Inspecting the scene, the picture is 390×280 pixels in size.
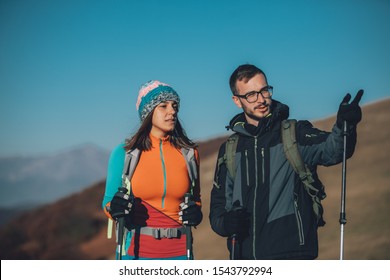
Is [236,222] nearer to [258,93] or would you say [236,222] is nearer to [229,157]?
[229,157]

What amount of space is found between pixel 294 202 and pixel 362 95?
0.90m

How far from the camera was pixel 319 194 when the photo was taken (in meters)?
4.28

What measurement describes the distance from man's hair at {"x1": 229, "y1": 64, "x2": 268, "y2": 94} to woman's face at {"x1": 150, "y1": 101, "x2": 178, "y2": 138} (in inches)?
18.9

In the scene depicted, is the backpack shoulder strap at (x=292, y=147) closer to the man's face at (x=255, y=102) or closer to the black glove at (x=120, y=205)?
the man's face at (x=255, y=102)

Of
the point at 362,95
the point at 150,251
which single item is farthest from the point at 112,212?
the point at 362,95

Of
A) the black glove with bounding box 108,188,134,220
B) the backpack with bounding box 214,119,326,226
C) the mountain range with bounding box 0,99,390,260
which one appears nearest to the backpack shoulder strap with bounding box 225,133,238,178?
the backpack with bounding box 214,119,326,226

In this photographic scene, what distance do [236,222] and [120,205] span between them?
32.9 inches

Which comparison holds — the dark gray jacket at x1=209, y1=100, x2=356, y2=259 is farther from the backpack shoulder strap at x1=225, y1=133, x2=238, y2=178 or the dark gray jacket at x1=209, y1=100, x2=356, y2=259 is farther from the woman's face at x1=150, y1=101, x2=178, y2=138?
the woman's face at x1=150, y1=101, x2=178, y2=138

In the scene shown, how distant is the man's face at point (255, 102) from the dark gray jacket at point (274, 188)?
0.22 ft

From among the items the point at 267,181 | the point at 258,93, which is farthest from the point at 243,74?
the point at 267,181

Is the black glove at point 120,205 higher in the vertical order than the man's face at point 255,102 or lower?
lower

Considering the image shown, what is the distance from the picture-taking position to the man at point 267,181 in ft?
14.0

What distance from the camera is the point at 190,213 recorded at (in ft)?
14.6

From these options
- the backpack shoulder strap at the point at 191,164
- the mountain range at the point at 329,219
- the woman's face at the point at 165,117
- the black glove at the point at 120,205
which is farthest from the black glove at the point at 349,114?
the mountain range at the point at 329,219
